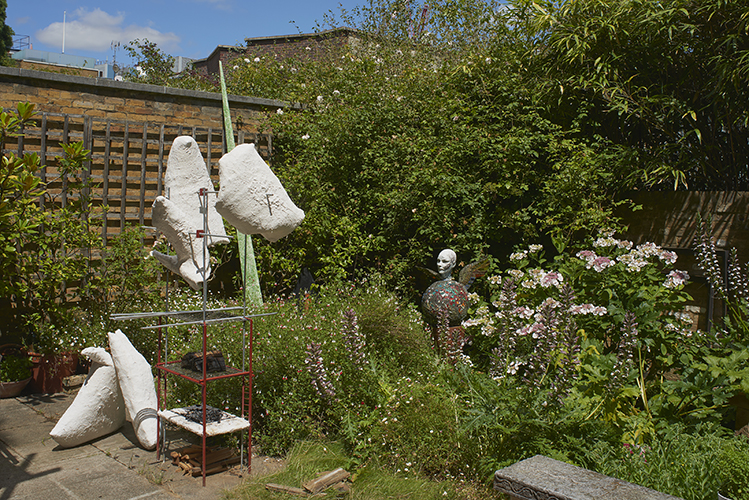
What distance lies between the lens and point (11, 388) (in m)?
4.95

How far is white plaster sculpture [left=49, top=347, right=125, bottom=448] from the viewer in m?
3.77

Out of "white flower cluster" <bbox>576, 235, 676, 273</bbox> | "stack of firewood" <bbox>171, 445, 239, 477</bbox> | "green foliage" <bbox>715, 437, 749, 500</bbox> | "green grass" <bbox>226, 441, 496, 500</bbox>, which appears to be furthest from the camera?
"white flower cluster" <bbox>576, 235, 676, 273</bbox>

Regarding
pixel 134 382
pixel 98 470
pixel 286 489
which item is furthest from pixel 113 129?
pixel 286 489

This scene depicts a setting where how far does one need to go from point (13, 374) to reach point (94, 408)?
1731mm

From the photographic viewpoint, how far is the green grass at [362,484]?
2.94m

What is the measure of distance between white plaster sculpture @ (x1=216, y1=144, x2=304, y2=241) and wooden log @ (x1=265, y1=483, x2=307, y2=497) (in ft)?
4.64

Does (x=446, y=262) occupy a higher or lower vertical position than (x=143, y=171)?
lower

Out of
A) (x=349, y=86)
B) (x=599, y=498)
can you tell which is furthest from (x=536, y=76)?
(x=599, y=498)

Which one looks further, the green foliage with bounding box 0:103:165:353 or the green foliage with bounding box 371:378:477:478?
the green foliage with bounding box 0:103:165:353

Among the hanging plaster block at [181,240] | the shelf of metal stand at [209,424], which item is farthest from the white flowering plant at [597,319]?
the hanging plaster block at [181,240]

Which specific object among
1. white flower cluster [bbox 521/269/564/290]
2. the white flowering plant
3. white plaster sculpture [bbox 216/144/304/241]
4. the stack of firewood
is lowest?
the stack of firewood

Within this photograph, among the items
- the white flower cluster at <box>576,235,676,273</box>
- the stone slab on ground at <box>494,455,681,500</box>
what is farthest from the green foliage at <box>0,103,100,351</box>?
the white flower cluster at <box>576,235,676,273</box>

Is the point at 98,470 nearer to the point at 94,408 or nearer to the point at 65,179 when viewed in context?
the point at 94,408

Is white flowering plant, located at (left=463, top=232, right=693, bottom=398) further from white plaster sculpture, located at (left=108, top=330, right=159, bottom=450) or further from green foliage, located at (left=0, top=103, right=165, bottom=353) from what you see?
green foliage, located at (left=0, top=103, right=165, bottom=353)
